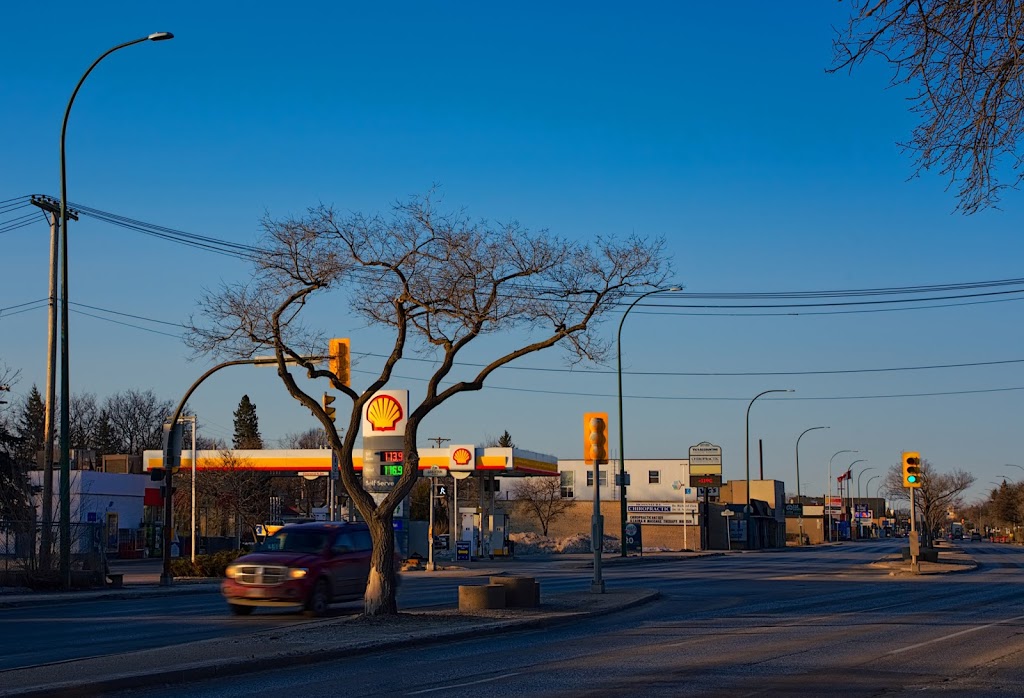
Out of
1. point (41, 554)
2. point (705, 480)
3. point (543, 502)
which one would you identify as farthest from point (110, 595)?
point (543, 502)

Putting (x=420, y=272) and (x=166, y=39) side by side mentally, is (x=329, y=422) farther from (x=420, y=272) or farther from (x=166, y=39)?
(x=166, y=39)

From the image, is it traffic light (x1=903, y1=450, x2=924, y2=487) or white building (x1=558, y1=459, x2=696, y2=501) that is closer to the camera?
traffic light (x1=903, y1=450, x2=924, y2=487)

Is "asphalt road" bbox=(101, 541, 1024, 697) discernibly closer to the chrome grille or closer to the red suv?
the red suv

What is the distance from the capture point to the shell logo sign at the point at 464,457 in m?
58.4

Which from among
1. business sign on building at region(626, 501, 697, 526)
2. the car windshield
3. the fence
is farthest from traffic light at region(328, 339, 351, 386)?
business sign on building at region(626, 501, 697, 526)

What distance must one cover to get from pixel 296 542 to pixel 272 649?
8.82 meters

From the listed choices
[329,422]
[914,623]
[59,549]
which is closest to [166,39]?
[329,422]

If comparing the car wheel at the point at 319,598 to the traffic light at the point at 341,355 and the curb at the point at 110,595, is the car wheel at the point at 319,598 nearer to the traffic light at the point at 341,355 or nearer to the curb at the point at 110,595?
the traffic light at the point at 341,355

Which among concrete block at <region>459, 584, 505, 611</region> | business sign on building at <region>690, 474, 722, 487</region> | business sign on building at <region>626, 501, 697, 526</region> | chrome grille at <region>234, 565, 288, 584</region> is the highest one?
business sign on building at <region>690, 474, 722, 487</region>

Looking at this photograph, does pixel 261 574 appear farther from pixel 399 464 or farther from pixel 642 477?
pixel 642 477

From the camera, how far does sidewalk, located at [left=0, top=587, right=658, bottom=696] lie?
1287 centimetres

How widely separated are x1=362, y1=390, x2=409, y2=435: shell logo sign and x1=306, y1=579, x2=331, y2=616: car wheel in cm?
1977

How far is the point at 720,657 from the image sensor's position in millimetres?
15523

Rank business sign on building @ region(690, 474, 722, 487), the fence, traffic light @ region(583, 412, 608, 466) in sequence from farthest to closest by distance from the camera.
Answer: business sign on building @ region(690, 474, 722, 487) → the fence → traffic light @ region(583, 412, 608, 466)
